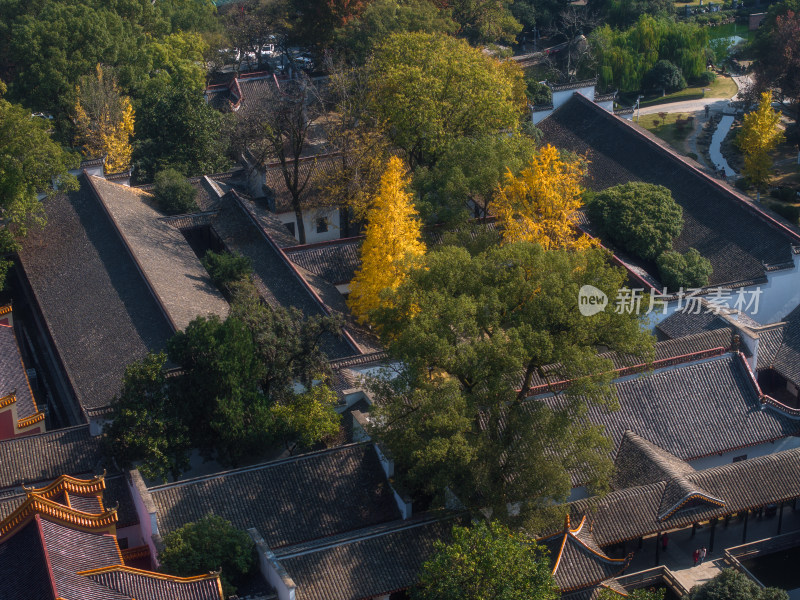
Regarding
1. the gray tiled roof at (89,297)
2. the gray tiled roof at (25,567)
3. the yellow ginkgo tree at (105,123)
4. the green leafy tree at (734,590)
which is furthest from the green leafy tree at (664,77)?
the gray tiled roof at (25,567)

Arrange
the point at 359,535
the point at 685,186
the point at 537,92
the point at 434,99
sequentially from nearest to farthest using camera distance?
the point at 359,535
the point at 434,99
the point at 685,186
the point at 537,92

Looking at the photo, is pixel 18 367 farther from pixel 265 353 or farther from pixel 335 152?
pixel 335 152

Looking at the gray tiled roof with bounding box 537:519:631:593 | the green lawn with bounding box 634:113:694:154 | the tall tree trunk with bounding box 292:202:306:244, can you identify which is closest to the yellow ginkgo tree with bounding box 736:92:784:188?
the green lawn with bounding box 634:113:694:154

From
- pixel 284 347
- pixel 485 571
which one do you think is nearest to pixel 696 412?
pixel 485 571

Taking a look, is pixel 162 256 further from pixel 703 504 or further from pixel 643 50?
pixel 643 50

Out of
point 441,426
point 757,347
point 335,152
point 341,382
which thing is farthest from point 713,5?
point 441,426

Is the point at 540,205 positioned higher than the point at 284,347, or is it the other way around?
the point at 284,347
